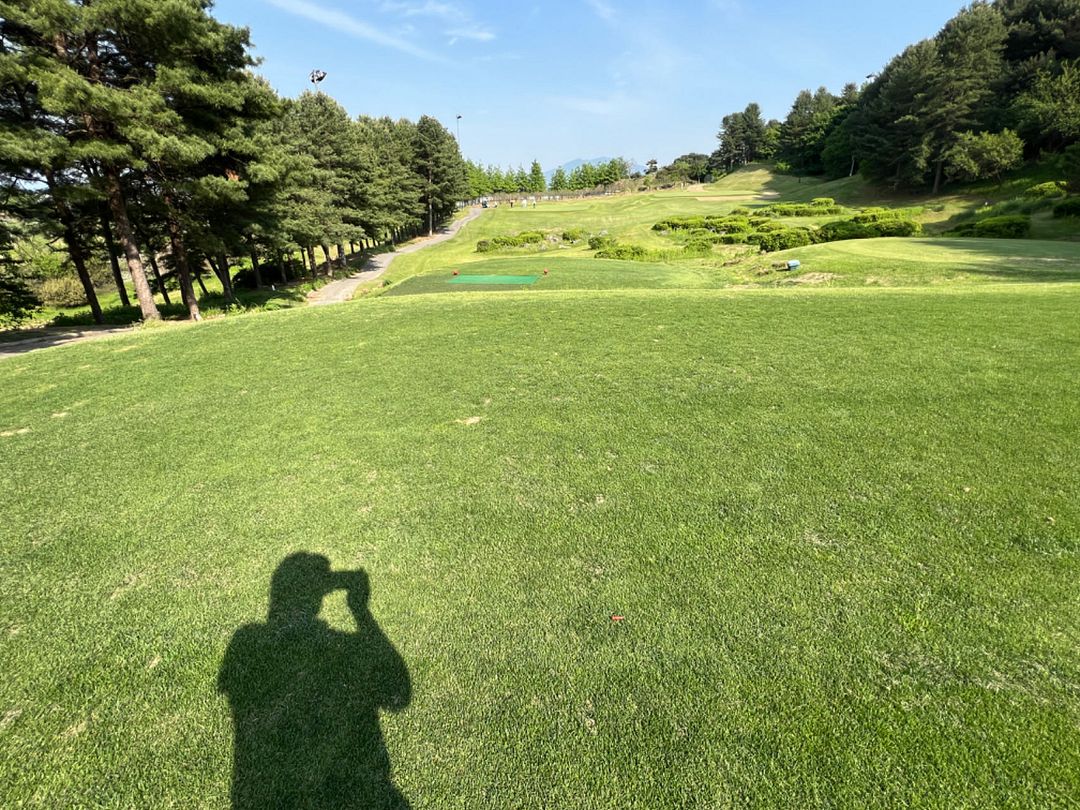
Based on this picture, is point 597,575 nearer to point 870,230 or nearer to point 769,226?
point 870,230

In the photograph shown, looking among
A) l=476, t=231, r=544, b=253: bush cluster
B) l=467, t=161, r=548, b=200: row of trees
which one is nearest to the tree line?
l=467, t=161, r=548, b=200: row of trees

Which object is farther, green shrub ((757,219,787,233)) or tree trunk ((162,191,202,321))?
green shrub ((757,219,787,233))

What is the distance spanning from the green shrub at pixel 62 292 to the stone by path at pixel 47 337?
18876 mm

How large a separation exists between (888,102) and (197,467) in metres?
60.1

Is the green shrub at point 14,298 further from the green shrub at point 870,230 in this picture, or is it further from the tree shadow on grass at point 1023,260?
the green shrub at point 870,230

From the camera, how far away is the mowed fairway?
2.28 metres

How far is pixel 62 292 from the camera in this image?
30453 millimetres

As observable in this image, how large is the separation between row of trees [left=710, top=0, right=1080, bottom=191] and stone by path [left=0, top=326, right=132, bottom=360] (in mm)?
52009

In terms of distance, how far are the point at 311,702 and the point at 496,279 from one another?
67.4 feet

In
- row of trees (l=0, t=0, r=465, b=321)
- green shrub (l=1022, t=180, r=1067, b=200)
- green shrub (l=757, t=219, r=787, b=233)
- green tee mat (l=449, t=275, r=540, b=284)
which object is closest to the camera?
row of trees (l=0, t=0, r=465, b=321)

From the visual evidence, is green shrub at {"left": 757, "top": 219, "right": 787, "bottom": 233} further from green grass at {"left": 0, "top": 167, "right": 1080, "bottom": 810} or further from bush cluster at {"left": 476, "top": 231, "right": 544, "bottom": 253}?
green grass at {"left": 0, "top": 167, "right": 1080, "bottom": 810}

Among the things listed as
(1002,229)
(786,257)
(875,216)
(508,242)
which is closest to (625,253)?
(508,242)

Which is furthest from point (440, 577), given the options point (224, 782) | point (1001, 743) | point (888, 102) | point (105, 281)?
point (888, 102)

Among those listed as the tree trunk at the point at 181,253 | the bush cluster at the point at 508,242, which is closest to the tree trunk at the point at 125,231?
the tree trunk at the point at 181,253
